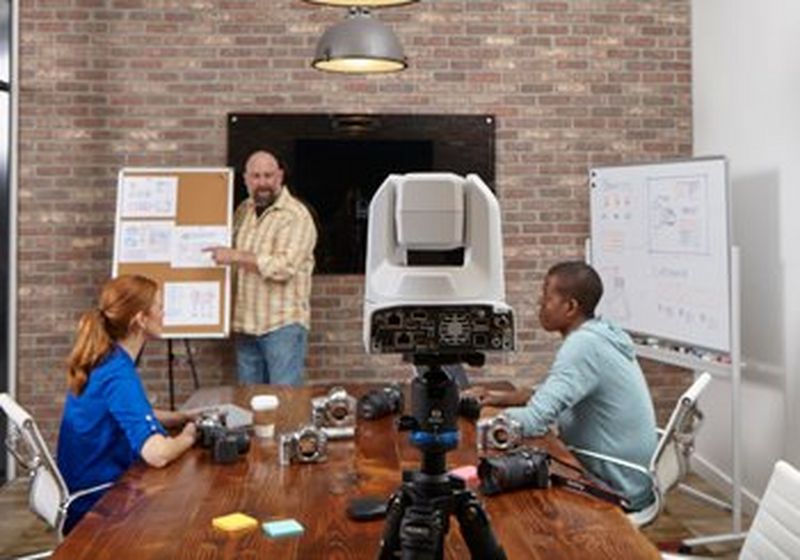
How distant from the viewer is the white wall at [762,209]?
163 inches

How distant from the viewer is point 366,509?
6.35 feet

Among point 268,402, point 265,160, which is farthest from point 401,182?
point 265,160

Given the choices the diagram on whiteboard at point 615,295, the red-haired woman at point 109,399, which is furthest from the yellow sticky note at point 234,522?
the diagram on whiteboard at point 615,295

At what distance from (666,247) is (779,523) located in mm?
2737

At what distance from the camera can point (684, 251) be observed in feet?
14.5

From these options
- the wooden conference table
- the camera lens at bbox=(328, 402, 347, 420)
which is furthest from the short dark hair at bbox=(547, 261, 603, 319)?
the camera lens at bbox=(328, 402, 347, 420)

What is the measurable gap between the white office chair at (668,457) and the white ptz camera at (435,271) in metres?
1.36

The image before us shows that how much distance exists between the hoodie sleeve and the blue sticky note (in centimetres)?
88

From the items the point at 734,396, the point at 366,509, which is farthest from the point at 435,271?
the point at 734,396

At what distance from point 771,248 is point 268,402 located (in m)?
2.58

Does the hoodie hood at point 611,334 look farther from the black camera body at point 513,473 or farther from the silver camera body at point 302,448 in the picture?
the silver camera body at point 302,448

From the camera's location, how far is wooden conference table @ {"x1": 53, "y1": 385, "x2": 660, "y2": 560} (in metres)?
1.74

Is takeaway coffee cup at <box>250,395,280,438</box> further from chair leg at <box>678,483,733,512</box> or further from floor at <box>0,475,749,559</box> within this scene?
chair leg at <box>678,483,733,512</box>

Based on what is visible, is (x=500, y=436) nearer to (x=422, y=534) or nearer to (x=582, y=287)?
(x=582, y=287)
